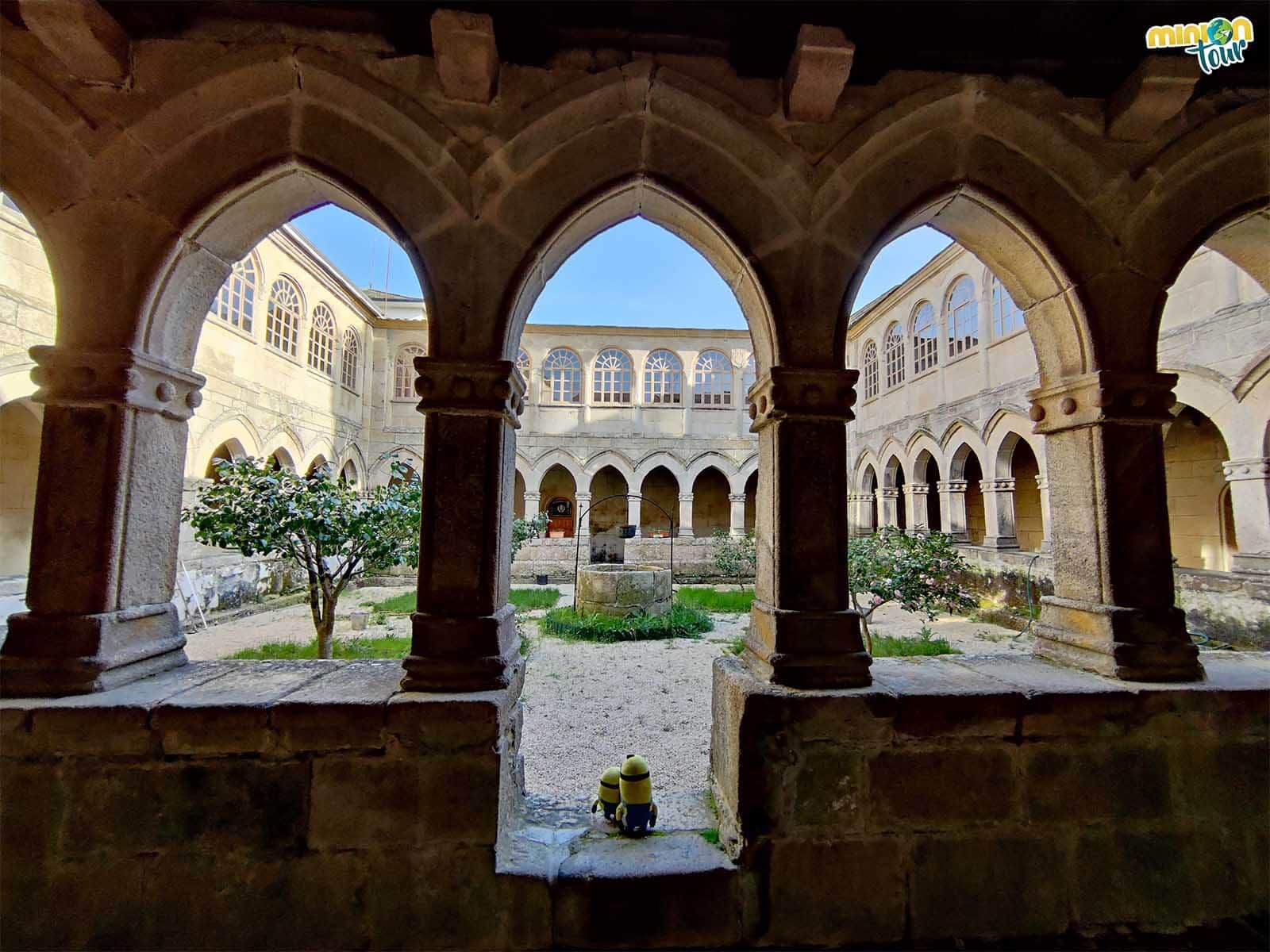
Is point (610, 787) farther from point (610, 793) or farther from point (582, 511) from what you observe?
point (582, 511)

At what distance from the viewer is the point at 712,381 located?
17.2 meters

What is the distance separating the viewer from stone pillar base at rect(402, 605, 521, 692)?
5.89 ft

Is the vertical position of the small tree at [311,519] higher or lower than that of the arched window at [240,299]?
lower

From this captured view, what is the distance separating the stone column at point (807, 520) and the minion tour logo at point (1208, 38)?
1.56 m

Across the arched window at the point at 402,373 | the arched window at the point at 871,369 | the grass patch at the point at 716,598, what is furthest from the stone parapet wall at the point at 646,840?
the arched window at the point at 402,373

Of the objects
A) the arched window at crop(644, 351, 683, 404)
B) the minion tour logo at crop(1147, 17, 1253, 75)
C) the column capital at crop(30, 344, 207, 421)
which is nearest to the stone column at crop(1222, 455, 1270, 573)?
the minion tour logo at crop(1147, 17, 1253, 75)

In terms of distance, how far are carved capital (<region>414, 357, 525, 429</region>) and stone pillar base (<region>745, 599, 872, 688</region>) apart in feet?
3.93

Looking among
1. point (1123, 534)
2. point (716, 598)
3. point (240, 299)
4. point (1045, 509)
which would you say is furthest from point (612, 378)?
point (1123, 534)

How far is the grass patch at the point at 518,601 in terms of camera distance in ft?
30.0

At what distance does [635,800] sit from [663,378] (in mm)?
15861

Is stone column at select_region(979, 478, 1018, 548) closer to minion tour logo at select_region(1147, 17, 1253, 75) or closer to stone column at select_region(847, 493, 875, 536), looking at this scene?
stone column at select_region(847, 493, 875, 536)

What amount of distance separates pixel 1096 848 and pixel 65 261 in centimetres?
390

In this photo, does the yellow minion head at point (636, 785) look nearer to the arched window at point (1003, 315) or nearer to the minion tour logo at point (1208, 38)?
the minion tour logo at point (1208, 38)

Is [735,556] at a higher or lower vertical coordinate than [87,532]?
lower
